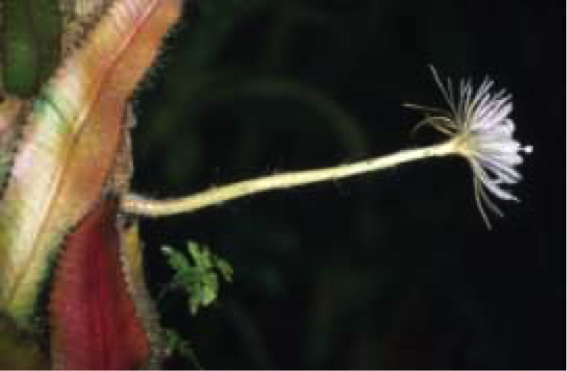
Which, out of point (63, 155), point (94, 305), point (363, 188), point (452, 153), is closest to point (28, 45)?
point (63, 155)

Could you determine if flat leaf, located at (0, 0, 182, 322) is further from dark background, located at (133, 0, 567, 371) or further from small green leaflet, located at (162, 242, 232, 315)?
dark background, located at (133, 0, 567, 371)

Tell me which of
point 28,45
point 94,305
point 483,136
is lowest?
point 94,305

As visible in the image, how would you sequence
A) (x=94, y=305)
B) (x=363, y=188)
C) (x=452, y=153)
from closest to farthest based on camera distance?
(x=94, y=305) < (x=452, y=153) < (x=363, y=188)

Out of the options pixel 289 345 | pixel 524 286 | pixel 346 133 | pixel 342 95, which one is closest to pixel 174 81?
pixel 346 133

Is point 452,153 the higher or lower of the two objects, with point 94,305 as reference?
higher

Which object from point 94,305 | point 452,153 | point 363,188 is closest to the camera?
point 94,305

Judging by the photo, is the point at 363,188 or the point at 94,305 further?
the point at 363,188

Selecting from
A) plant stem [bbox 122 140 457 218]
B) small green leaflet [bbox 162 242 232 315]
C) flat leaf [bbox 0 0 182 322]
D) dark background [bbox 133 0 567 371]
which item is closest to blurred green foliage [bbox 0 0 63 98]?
flat leaf [bbox 0 0 182 322]

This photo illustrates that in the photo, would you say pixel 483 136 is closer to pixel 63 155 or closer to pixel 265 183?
pixel 265 183
